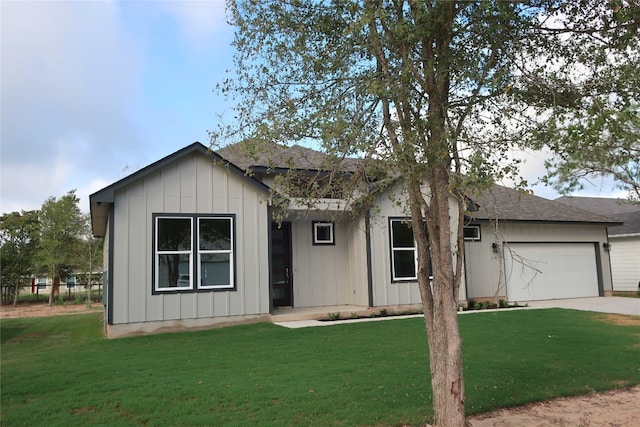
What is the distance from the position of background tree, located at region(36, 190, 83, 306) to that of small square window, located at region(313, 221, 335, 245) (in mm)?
14718

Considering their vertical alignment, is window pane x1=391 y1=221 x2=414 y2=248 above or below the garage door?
above

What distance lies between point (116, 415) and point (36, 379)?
7.84 ft

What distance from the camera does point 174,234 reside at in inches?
431

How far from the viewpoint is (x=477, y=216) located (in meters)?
15.8

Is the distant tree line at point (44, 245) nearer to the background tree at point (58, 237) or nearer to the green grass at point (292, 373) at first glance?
the background tree at point (58, 237)

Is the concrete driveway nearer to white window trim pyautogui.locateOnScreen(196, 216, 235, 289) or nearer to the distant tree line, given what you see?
white window trim pyautogui.locateOnScreen(196, 216, 235, 289)

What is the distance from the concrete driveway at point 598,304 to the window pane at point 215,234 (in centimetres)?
1011

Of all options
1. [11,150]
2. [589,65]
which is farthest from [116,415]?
[11,150]

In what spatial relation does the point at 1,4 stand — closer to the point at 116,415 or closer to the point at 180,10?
the point at 180,10

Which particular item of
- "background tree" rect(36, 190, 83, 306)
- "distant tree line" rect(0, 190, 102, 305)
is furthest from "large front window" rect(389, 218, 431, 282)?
"background tree" rect(36, 190, 83, 306)

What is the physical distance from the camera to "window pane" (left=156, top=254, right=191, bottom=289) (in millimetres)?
10680

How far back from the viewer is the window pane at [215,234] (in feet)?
36.6

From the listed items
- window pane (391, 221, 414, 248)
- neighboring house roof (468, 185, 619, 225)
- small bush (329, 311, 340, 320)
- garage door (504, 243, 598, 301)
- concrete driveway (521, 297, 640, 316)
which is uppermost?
neighboring house roof (468, 185, 619, 225)

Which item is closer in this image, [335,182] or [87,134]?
[335,182]
